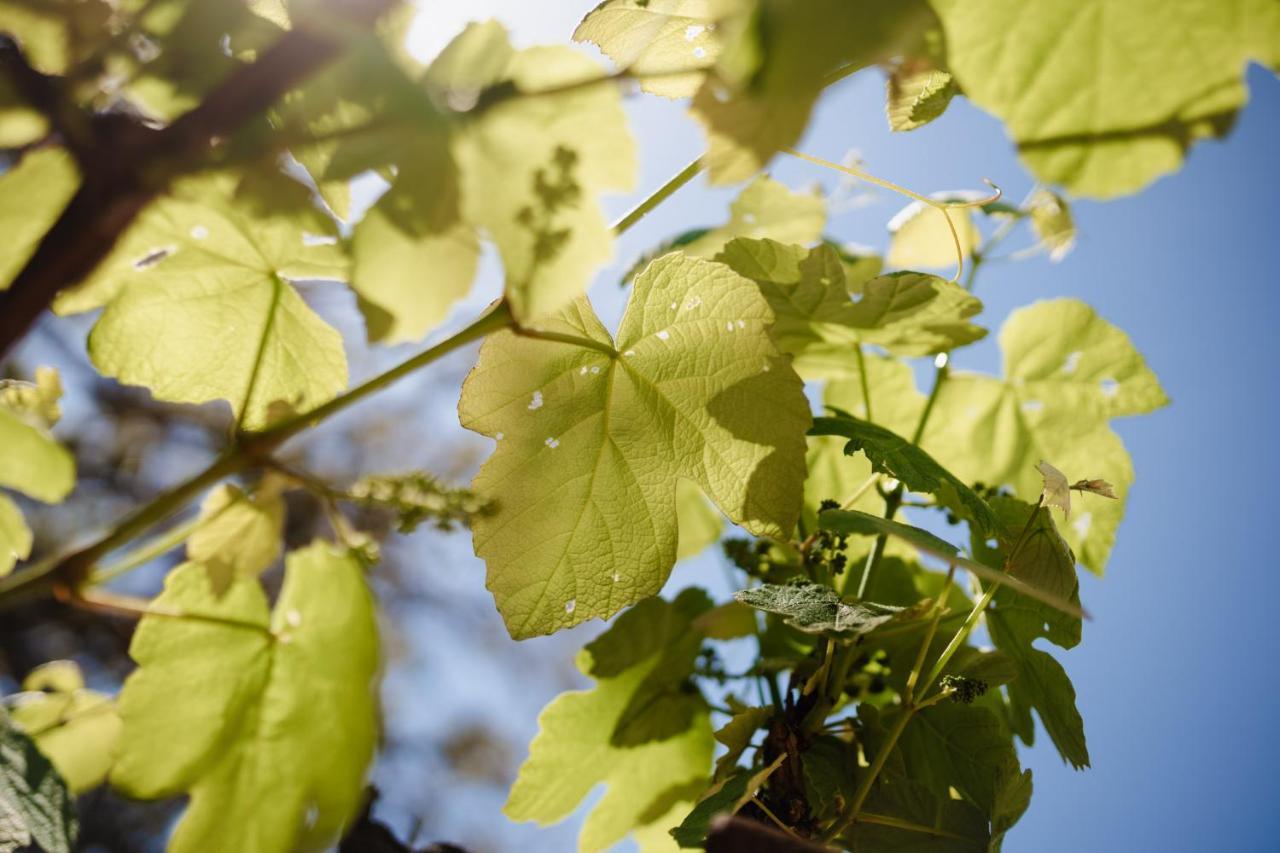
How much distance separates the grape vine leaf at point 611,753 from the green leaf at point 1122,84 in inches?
25.9

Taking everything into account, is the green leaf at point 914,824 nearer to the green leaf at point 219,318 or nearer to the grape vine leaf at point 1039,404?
the grape vine leaf at point 1039,404

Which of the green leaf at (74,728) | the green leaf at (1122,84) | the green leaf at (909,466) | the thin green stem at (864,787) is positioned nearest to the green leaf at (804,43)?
the green leaf at (1122,84)

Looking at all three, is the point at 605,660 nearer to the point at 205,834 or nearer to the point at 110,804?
the point at 205,834

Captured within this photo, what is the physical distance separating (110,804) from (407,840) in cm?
170

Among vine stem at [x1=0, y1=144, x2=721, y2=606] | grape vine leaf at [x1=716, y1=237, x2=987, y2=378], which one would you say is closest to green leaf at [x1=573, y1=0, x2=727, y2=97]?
grape vine leaf at [x1=716, y1=237, x2=987, y2=378]

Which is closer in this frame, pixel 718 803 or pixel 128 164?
pixel 128 164

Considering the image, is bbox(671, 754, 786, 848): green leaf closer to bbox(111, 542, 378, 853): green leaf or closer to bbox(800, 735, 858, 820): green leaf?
bbox(800, 735, 858, 820): green leaf

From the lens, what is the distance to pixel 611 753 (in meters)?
0.91

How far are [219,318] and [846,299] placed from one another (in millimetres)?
555

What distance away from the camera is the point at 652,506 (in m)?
0.67

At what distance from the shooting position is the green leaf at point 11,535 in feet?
2.01

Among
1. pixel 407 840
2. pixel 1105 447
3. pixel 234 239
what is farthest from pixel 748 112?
pixel 407 840

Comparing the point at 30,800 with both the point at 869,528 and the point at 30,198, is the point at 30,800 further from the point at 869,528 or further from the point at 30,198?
the point at 869,528

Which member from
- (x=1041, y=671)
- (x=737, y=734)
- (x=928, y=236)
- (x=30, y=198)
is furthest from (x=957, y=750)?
(x=30, y=198)
